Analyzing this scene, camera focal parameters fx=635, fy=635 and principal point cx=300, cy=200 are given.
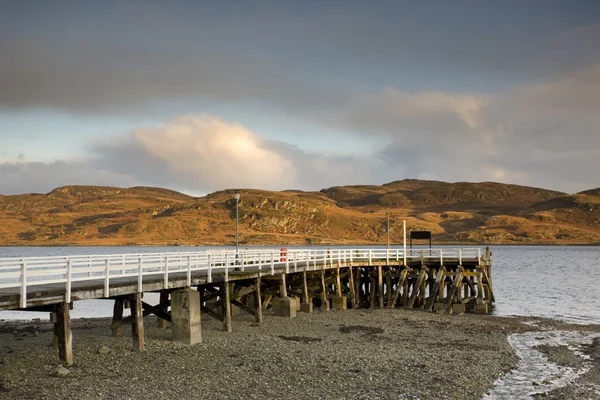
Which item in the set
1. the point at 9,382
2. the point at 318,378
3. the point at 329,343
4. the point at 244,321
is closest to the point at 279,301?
the point at 244,321

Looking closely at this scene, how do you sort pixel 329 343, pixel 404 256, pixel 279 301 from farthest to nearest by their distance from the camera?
1. pixel 404 256
2. pixel 279 301
3. pixel 329 343

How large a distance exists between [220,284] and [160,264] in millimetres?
4914

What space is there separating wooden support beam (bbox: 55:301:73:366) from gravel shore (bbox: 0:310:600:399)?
0.35 meters

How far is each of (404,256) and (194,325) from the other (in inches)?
1032

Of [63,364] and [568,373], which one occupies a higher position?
[63,364]

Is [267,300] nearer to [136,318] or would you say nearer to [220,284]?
[220,284]

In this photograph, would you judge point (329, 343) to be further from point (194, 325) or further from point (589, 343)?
point (589, 343)

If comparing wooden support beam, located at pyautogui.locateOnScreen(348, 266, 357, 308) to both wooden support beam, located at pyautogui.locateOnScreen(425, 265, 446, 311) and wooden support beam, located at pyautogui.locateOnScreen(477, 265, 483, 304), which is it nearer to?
wooden support beam, located at pyautogui.locateOnScreen(425, 265, 446, 311)

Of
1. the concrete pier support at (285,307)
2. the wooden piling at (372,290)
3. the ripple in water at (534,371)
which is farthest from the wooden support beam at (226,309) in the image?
the wooden piling at (372,290)

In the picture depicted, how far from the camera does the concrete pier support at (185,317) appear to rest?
23109 mm

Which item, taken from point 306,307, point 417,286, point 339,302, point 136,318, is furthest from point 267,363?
point 417,286

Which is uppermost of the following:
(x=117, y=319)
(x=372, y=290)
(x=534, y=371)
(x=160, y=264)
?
(x=160, y=264)

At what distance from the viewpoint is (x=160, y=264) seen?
78.6 ft

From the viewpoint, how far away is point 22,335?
26734mm
